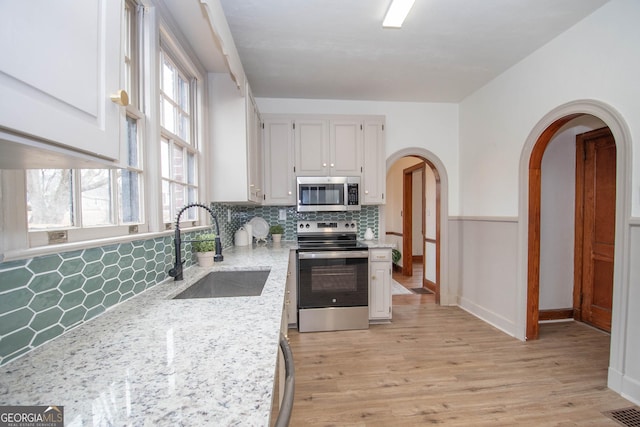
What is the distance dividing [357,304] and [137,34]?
2738 mm

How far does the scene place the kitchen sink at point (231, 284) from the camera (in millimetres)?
1572

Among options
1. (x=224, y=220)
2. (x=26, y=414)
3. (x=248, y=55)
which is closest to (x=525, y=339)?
(x=224, y=220)

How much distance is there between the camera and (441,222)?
3.59 meters

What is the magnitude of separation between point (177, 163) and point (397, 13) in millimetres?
1810

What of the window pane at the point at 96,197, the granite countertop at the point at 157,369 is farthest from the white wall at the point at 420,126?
the granite countertop at the point at 157,369

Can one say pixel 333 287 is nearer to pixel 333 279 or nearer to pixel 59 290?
pixel 333 279

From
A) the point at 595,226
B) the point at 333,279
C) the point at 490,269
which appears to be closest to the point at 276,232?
the point at 333,279

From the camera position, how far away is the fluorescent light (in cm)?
172

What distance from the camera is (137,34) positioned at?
4.28 ft

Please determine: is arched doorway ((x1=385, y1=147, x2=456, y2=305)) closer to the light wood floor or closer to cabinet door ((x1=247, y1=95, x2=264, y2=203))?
the light wood floor

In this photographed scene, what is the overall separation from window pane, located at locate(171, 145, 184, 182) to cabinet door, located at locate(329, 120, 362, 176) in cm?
176

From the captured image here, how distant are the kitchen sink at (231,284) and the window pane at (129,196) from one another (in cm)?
48

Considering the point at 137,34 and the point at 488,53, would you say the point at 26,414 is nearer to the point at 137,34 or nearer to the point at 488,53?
the point at 137,34

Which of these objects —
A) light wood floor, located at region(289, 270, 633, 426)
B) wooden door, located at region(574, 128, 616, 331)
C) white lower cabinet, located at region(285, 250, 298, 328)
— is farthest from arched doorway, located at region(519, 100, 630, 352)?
white lower cabinet, located at region(285, 250, 298, 328)
